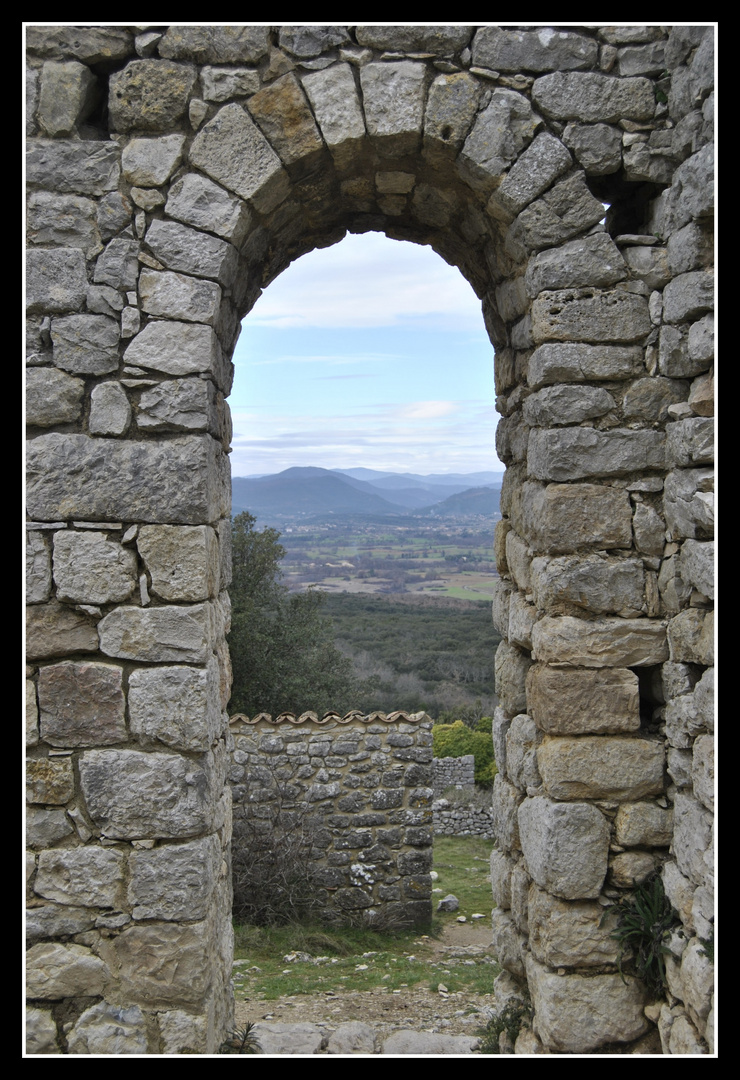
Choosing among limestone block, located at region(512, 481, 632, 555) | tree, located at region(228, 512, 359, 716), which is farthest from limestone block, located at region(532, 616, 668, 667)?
tree, located at region(228, 512, 359, 716)

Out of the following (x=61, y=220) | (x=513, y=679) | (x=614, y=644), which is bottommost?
(x=513, y=679)

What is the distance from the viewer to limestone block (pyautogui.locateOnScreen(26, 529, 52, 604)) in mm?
2799

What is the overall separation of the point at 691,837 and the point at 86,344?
292 cm

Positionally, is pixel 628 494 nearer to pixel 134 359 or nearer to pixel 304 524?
pixel 134 359

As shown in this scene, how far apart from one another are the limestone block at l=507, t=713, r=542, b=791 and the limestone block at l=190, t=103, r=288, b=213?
8.26 feet

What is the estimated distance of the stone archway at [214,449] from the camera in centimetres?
277

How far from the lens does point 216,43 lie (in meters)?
2.87

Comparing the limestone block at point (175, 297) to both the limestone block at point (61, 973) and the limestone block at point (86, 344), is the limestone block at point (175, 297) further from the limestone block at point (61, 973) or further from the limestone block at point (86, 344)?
the limestone block at point (61, 973)

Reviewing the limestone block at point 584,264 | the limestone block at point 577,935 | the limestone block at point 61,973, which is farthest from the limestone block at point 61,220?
the limestone block at point 577,935

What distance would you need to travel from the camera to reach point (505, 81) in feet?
9.60

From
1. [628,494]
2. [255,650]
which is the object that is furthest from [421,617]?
[628,494]

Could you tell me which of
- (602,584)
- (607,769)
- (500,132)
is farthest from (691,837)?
(500,132)

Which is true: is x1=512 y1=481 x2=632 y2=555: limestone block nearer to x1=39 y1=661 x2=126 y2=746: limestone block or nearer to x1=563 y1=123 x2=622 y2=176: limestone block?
x1=563 y1=123 x2=622 y2=176: limestone block

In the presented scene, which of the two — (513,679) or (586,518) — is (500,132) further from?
(513,679)
